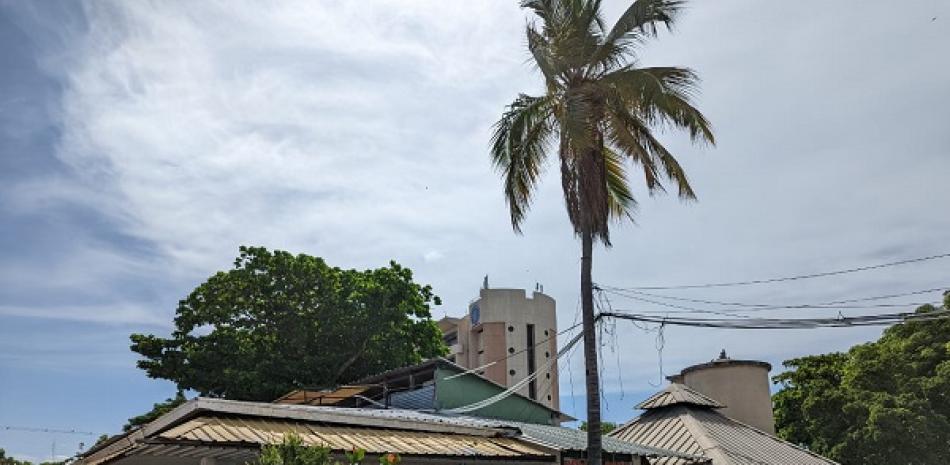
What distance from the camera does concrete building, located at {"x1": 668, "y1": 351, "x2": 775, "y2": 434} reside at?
104 ft

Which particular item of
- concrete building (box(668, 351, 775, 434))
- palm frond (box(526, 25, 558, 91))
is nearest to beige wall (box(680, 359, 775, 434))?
concrete building (box(668, 351, 775, 434))

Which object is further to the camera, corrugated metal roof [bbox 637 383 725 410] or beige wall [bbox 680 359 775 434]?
beige wall [bbox 680 359 775 434]

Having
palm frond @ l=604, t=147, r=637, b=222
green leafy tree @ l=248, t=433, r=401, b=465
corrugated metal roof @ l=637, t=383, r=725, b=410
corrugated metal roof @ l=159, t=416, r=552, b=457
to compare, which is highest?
palm frond @ l=604, t=147, r=637, b=222

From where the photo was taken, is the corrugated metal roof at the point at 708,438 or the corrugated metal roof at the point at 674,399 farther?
the corrugated metal roof at the point at 674,399

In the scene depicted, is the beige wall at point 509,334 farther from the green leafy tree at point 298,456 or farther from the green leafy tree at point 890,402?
the green leafy tree at point 298,456

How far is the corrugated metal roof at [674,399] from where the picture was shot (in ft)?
88.5

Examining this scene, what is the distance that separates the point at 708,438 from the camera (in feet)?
78.8

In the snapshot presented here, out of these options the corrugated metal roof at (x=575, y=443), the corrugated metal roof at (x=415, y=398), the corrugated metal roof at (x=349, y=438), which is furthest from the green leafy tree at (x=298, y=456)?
the corrugated metal roof at (x=415, y=398)

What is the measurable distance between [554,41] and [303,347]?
30.2 metres

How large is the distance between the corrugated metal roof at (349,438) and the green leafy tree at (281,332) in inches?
1008

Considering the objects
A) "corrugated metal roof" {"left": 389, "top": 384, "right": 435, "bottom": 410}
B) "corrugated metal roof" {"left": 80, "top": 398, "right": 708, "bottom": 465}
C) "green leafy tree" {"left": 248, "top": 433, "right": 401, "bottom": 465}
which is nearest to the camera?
"green leafy tree" {"left": 248, "top": 433, "right": 401, "bottom": 465}

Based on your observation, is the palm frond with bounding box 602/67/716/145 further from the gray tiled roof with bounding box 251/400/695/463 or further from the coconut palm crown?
the gray tiled roof with bounding box 251/400/695/463

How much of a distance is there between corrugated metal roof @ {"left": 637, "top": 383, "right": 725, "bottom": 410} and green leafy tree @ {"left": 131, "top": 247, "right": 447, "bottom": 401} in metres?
19.9

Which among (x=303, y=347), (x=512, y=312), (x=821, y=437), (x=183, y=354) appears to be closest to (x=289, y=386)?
(x=303, y=347)
